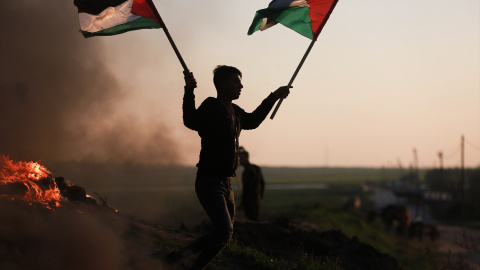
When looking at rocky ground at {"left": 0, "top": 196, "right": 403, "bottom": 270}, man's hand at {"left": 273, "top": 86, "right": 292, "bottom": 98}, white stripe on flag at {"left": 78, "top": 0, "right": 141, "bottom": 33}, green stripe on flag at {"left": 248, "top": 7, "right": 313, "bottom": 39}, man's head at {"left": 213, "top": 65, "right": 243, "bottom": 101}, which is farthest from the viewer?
green stripe on flag at {"left": 248, "top": 7, "right": 313, "bottom": 39}

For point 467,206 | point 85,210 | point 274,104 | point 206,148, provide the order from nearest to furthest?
1. point 206,148
2. point 274,104
3. point 85,210
4. point 467,206

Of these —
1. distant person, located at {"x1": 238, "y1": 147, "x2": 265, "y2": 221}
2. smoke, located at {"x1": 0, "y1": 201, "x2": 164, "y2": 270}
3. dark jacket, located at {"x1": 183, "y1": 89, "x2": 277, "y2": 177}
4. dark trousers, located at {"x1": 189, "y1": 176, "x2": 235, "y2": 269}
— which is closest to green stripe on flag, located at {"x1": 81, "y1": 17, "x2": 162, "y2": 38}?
dark jacket, located at {"x1": 183, "y1": 89, "x2": 277, "y2": 177}

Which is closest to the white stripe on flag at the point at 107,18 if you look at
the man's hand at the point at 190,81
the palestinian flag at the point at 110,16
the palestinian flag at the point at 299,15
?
the palestinian flag at the point at 110,16

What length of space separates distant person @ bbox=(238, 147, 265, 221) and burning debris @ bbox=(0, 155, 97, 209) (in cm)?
639

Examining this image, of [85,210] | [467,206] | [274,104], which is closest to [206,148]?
[274,104]

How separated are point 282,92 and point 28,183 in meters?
3.85

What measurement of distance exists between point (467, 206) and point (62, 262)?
49.2 meters

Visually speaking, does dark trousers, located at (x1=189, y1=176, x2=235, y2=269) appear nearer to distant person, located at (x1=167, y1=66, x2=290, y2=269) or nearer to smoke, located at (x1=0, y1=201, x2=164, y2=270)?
distant person, located at (x1=167, y1=66, x2=290, y2=269)

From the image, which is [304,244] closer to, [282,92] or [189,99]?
[282,92]

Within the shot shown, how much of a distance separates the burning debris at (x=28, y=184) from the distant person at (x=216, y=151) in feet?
9.64

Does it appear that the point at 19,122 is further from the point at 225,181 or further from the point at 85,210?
the point at 225,181

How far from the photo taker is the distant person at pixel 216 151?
648cm

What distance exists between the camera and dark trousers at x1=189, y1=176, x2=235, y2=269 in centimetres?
648

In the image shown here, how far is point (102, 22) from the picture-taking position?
25.6 feet
